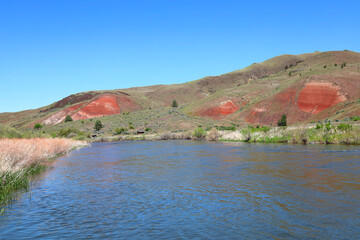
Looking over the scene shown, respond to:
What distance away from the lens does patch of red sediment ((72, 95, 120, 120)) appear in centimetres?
13625

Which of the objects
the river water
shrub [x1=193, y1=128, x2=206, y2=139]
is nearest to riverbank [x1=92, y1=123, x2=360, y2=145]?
shrub [x1=193, y1=128, x2=206, y2=139]

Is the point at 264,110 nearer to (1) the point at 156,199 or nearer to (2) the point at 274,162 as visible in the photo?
(2) the point at 274,162

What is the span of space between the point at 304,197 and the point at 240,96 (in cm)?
10295

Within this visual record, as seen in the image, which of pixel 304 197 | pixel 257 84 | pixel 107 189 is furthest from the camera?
pixel 257 84

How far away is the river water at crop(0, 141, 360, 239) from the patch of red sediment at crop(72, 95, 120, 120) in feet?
402

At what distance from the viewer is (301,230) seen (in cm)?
830

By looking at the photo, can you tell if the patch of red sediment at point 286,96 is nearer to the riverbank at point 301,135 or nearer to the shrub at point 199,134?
the shrub at point 199,134

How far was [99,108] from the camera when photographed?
467ft

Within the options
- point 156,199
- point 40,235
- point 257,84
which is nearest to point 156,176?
point 156,199

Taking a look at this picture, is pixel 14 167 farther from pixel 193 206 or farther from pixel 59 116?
pixel 59 116

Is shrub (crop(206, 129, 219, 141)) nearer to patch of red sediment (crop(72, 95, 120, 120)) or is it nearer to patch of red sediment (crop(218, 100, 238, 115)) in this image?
patch of red sediment (crop(218, 100, 238, 115))

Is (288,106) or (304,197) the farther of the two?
(288,106)

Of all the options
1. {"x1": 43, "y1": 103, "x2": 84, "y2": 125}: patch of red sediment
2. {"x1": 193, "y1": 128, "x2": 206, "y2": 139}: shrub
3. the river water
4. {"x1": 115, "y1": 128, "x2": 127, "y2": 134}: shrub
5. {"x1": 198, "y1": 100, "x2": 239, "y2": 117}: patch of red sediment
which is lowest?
the river water

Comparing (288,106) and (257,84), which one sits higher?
(257,84)
